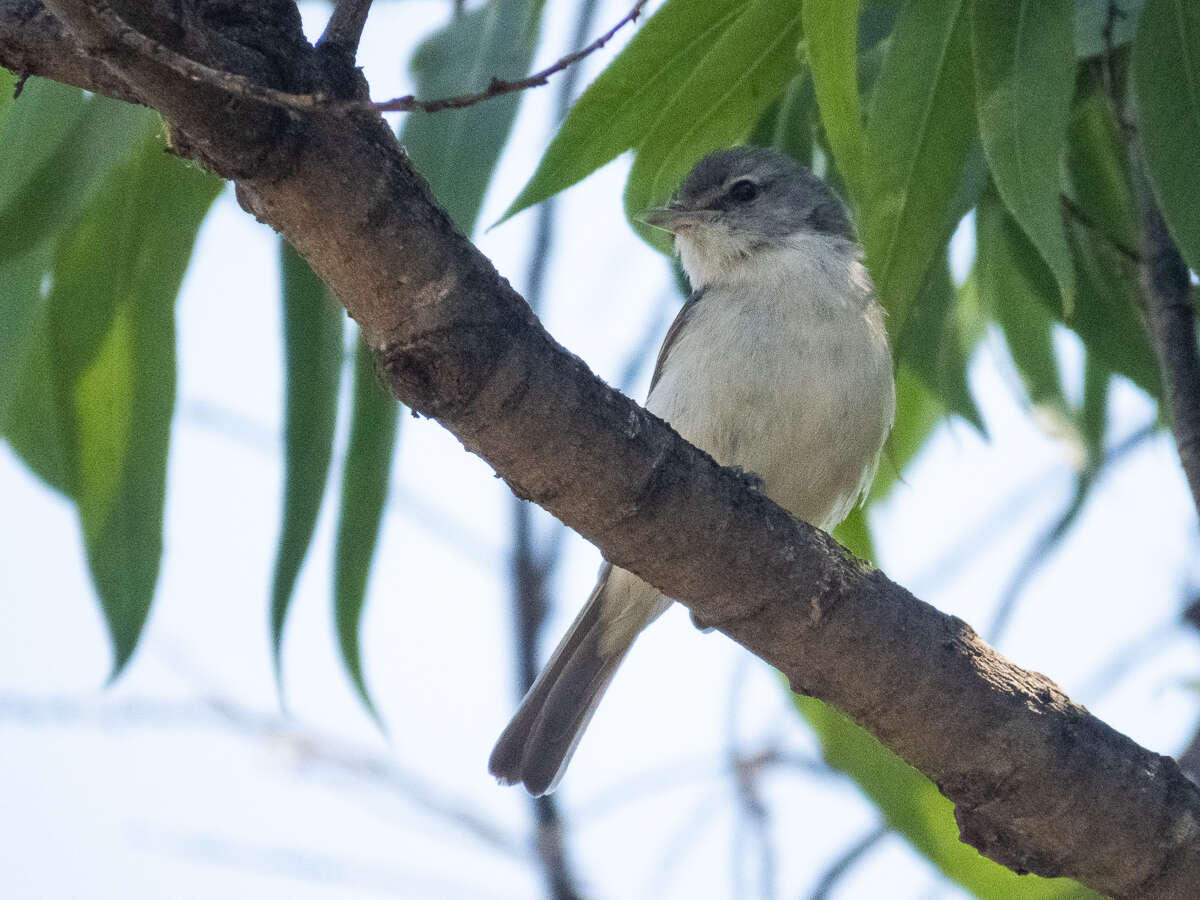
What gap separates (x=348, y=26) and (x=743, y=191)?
8.28ft

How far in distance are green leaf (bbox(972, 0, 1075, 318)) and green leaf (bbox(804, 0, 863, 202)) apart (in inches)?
9.2

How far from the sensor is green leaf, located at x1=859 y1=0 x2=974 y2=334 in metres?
2.66

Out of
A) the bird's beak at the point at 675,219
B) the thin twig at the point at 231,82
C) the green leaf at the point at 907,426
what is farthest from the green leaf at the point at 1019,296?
the thin twig at the point at 231,82

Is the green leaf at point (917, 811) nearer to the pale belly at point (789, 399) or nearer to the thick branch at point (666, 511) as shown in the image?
the pale belly at point (789, 399)

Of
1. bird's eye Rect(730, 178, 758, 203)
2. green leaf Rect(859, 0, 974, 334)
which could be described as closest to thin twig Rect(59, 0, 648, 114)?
green leaf Rect(859, 0, 974, 334)

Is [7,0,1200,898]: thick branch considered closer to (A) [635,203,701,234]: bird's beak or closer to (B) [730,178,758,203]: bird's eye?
(A) [635,203,701,234]: bird's beak

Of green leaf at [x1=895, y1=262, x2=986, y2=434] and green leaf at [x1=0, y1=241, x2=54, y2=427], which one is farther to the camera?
green leaf at [x1=895, y1=262, x2=986, y2=434]

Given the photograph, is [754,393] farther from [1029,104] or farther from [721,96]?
[1029,104]

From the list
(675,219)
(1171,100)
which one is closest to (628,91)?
(1171,100)

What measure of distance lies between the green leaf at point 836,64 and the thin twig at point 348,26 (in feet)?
2.85

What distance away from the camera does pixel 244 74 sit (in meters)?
1.57

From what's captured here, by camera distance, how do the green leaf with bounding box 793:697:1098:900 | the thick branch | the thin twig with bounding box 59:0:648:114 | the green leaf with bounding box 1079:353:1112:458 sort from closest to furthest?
the thin twig with bounding box 59:0:648:114, the thick branch, the green leaf with bounding box 793:697:1098:900, the green leaf with bounding box 1079:353:1112:458

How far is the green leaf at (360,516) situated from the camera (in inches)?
126

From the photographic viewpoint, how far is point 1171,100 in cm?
258
